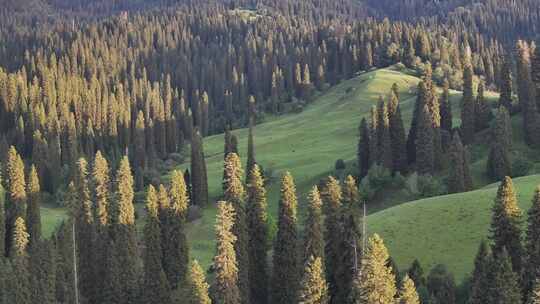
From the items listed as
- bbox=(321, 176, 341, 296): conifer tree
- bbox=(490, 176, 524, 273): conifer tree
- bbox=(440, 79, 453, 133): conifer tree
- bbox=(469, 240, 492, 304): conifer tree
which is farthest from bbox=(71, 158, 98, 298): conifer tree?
bbox=(440, 79, 453, 133): conifer tree

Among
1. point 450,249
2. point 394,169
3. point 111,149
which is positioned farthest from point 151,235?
point 111,149

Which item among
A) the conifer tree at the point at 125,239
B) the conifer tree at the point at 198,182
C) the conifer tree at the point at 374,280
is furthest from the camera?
the conifer tree at the point at 198,182

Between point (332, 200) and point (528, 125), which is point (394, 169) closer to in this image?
point (528, 125)

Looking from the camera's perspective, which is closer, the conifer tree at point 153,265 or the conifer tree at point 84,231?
the conifer tree at point 153,265

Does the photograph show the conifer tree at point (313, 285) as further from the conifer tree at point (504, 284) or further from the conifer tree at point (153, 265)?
the conifer tree at point (153, 265)

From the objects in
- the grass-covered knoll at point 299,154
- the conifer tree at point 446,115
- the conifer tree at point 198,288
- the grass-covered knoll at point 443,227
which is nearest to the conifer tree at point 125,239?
the grass-covered knoll at point 299,154

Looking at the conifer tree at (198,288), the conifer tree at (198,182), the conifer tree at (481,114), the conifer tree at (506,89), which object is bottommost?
the conifer tree at (198,182)

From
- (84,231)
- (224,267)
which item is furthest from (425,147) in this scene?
(224,267)

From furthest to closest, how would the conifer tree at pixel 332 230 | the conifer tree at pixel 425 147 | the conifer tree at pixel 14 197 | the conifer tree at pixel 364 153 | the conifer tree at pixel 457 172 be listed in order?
the conifer tree at pixel 364 153
the conifer tree at pixel 425 147
the conifer tree at pixel 14 197
the conifer tree at pixel 457 172
the conifer tree at pixel 332 230
